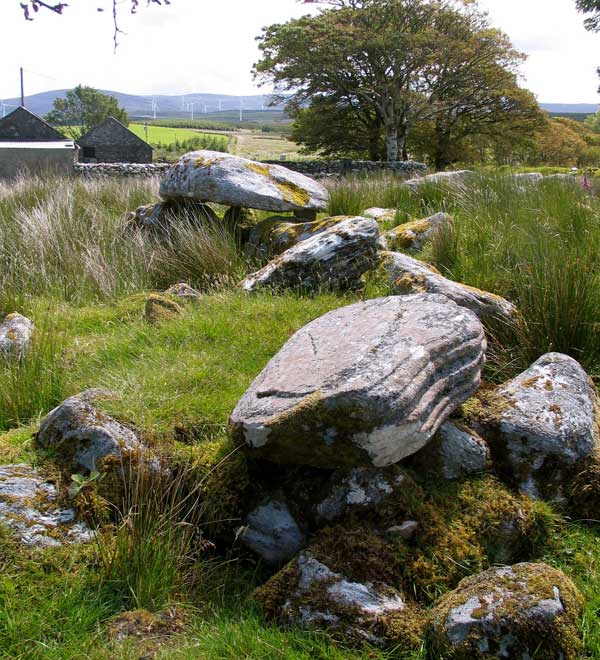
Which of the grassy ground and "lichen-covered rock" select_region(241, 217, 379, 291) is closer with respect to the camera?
the grassy ground

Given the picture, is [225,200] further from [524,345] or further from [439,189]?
[524,345]

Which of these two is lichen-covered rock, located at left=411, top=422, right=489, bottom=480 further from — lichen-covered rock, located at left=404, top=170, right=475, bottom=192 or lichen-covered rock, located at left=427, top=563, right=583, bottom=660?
lichen-covered rock, located at left=404, top=170, right=475, bottom=192

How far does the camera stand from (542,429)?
3.34 meters

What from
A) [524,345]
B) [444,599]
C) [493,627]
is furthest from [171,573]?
[524,345]

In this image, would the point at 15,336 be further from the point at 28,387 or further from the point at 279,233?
the point at 279,233

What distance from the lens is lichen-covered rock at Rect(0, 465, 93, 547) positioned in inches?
113

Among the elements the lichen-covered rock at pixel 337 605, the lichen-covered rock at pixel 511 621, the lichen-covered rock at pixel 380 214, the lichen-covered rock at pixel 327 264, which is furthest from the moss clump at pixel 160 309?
the lichen-covered rock at pixel 380 214

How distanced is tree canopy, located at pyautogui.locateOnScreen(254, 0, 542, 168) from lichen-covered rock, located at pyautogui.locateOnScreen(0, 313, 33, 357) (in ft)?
79.2

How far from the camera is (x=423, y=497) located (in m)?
3.09

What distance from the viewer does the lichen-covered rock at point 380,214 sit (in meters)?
8.78

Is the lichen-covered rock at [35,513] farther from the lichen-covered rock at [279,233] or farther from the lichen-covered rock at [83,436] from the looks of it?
the lichen-covered rock at [279,233]

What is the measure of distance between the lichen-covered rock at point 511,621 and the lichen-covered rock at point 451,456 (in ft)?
2.55

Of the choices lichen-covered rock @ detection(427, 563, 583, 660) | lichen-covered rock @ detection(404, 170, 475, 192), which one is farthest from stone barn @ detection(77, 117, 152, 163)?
lichen-covered rock @ detection(427, 563, 583, 660)

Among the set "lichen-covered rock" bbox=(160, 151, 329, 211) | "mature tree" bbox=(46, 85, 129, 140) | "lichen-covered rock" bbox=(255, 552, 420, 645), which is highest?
"mature tree" bbox=(46, 85, 129, 140)
